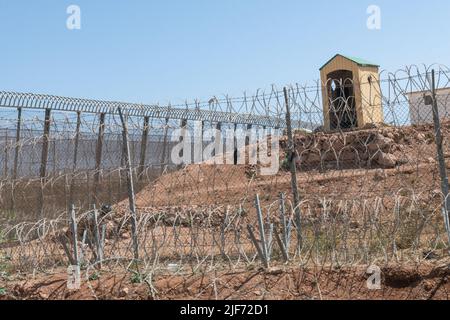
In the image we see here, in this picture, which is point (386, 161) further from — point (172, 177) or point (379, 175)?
point (172, 177)

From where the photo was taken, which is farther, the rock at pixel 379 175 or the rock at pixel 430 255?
the rock at pixel 379 175

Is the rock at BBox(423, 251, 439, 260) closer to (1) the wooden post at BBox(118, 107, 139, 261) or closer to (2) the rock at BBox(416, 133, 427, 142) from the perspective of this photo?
(1) the wooden post at BBox(118, 107, 139, 261)

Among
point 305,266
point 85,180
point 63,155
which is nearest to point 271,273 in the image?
point 305,266

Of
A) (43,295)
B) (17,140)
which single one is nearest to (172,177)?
(17,140)

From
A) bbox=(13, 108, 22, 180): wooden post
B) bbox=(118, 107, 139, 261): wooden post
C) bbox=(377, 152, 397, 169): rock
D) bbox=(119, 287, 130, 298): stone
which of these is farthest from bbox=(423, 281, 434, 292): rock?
bbox=(13, 108, 22, 180): wooden post

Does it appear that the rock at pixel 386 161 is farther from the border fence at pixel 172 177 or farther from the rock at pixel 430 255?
the rock at pixel 430 255

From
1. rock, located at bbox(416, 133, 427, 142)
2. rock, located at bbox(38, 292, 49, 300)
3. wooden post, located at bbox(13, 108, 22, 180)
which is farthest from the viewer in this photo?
rock, located at bbox(416, 133, 427, 142)

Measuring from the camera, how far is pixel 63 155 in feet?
38.6

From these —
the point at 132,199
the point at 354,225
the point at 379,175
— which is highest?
the point at 379,175

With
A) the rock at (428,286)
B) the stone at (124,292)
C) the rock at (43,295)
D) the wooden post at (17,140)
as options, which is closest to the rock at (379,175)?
the rock at (428,286)
